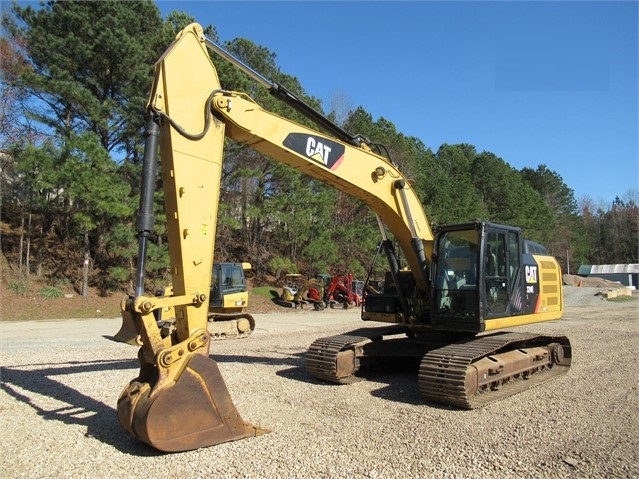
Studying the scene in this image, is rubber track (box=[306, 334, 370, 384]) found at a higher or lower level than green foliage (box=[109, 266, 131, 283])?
lower

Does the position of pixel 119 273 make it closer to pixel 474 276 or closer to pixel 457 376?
pixel 474 276

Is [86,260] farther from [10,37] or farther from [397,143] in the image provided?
[397,143]

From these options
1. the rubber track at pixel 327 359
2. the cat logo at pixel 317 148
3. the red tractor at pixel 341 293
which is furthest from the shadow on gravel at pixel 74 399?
the red tractor at pixel 341 293

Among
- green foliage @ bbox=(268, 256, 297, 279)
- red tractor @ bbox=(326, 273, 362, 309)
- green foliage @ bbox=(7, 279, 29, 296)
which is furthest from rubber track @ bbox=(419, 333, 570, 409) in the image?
green foliage @ bbox=(268, 256, 297, 279)

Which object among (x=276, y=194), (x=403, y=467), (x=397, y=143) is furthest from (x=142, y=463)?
(x=397, y=143)

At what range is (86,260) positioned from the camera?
75.0 ft

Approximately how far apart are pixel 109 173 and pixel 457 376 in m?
19.0

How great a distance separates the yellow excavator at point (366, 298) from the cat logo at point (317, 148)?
17 mm

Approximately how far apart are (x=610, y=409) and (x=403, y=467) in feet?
11.3

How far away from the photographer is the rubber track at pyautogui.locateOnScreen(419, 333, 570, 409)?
21.2ft

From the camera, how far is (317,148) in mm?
6695

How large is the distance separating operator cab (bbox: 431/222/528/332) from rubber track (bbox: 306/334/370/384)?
1421 mm

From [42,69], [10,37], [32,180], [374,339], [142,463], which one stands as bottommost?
[142,463]

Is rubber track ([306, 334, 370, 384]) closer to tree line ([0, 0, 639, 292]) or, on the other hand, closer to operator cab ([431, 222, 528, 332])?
operator cab ([431, 222, 528, 332])
